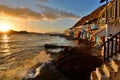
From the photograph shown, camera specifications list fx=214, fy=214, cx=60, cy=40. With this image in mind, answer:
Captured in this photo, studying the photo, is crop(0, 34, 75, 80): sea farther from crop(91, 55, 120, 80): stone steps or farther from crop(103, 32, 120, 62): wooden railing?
crop(91, 55, 120, 80): stone steps

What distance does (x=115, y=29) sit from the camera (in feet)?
58.4

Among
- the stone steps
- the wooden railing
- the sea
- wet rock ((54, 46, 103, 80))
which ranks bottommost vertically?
the sea

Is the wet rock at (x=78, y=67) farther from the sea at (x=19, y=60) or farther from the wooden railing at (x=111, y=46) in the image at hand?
the wooden railing at (x=111, y=46)

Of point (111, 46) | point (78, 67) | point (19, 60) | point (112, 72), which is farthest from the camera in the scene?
point (19, 60)

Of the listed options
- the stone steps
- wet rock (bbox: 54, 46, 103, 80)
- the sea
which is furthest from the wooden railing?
the sea

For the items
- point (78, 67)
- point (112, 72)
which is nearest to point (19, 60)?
point (78, 67)

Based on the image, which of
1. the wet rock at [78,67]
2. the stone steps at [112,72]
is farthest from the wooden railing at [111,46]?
the wet rock at [78,67]

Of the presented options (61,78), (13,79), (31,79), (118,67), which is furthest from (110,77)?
(13,79)

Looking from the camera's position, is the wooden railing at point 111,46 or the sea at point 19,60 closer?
the wooden railing at point 111,46

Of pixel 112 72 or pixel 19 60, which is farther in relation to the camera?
pixel 19 60

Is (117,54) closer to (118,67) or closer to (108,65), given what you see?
(108,65)

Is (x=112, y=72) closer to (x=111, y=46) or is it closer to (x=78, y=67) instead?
(x=111, y=46)

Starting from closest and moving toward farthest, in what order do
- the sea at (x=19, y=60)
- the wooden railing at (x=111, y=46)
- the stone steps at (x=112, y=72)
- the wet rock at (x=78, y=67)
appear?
the stone steps at (x=112, y=72) < the wooden railing at (x=111, y=46) < the wet rock at (x=78, y=67) < the sea at (x=19, y=60)

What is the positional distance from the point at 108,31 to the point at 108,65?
9.22 metres
